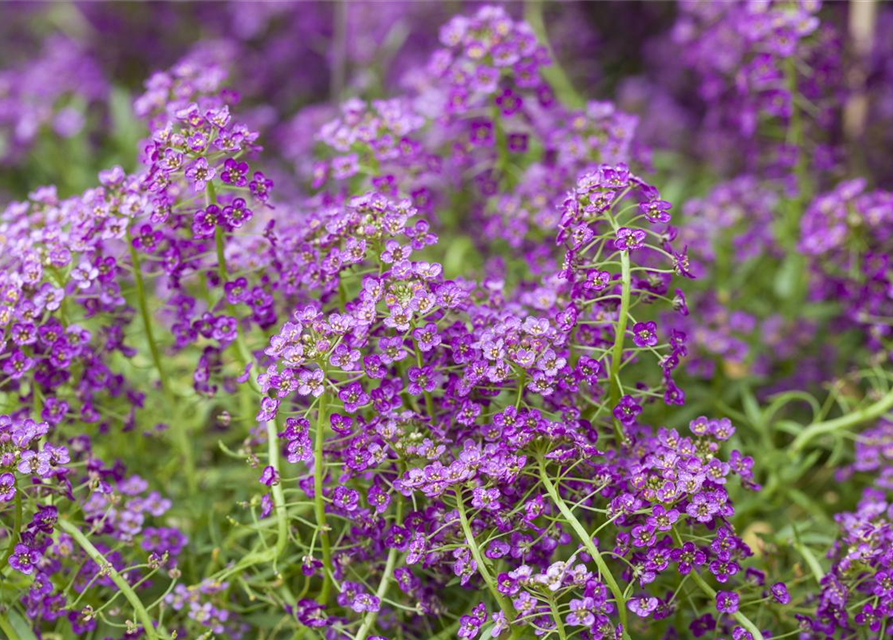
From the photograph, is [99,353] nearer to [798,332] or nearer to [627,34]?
[798,332]

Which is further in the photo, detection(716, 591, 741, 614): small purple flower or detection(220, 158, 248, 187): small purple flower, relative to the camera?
detection(220, 158, 248, 187): small purple flower

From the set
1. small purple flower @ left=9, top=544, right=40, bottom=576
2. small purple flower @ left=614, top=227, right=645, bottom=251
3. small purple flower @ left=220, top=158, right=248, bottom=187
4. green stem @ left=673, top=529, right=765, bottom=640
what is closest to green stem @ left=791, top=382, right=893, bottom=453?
green stem @ left=673, top=529, right=765, bottom=640

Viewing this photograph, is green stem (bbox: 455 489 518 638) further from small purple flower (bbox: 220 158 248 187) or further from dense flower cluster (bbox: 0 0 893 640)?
small purple flower (bbox: 220 158 248 187)

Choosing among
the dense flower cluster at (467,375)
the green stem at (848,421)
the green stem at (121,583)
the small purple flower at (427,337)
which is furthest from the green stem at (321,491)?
the green stem at (848,421)

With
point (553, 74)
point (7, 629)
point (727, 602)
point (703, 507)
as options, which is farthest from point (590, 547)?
point (553, 74)

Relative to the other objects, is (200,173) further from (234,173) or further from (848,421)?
(848,421)

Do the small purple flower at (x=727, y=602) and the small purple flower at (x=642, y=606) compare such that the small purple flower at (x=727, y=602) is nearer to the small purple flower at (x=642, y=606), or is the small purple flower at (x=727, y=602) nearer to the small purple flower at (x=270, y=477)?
the small purple flower at (x=642, y=606)
